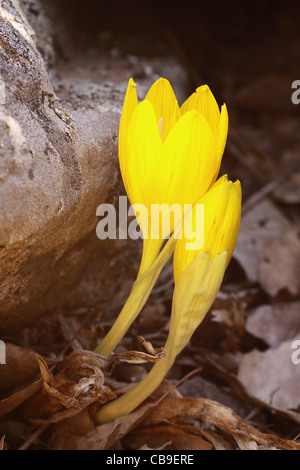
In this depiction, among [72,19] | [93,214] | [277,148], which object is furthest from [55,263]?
[277,148]

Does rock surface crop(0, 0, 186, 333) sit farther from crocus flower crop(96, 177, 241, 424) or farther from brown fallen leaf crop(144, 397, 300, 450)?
brown fallen leaf crop(144, 397, 300, 450)

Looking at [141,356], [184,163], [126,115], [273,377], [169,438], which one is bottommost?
[169,438]

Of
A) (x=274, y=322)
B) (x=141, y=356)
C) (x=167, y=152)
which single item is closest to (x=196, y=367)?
(x=274, y=322)

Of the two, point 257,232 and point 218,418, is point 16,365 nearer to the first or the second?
point 218,418

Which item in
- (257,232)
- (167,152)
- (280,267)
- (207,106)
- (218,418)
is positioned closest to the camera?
(167,152)

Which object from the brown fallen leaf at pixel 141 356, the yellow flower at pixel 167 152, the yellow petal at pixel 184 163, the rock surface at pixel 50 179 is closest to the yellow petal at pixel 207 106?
the yellow flower at pixel 167 152
